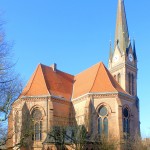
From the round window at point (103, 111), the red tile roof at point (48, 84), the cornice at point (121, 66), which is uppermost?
the cornice at point (121, 66)

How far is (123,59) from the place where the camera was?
52.9 m

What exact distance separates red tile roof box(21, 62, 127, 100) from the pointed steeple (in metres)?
9.86

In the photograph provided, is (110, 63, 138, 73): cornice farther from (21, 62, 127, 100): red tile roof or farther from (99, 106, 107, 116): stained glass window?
(99, 106, 107, 116): stained glass window

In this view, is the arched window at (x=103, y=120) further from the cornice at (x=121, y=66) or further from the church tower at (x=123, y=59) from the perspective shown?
the cornice at (x=121, y=66)

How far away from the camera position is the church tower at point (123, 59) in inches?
2048

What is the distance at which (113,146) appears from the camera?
36.7 m

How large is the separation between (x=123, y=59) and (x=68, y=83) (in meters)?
10.7

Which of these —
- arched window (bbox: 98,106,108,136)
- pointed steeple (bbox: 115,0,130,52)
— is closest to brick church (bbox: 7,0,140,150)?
arched window (bbox: 98,106,108,136)

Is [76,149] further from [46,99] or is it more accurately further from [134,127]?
[134,127]

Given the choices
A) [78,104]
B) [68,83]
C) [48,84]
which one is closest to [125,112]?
[78,104]

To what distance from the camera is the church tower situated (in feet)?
171

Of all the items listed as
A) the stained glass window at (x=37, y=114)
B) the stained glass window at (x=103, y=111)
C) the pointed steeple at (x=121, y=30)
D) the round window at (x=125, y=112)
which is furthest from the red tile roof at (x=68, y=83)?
the pointed steeple at (x=121, y=30)

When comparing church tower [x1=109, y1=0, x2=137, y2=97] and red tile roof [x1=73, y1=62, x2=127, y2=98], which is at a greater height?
church tower [x1=109, y1=0, x2=137, y2=97]

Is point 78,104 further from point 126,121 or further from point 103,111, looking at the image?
point 126,121
